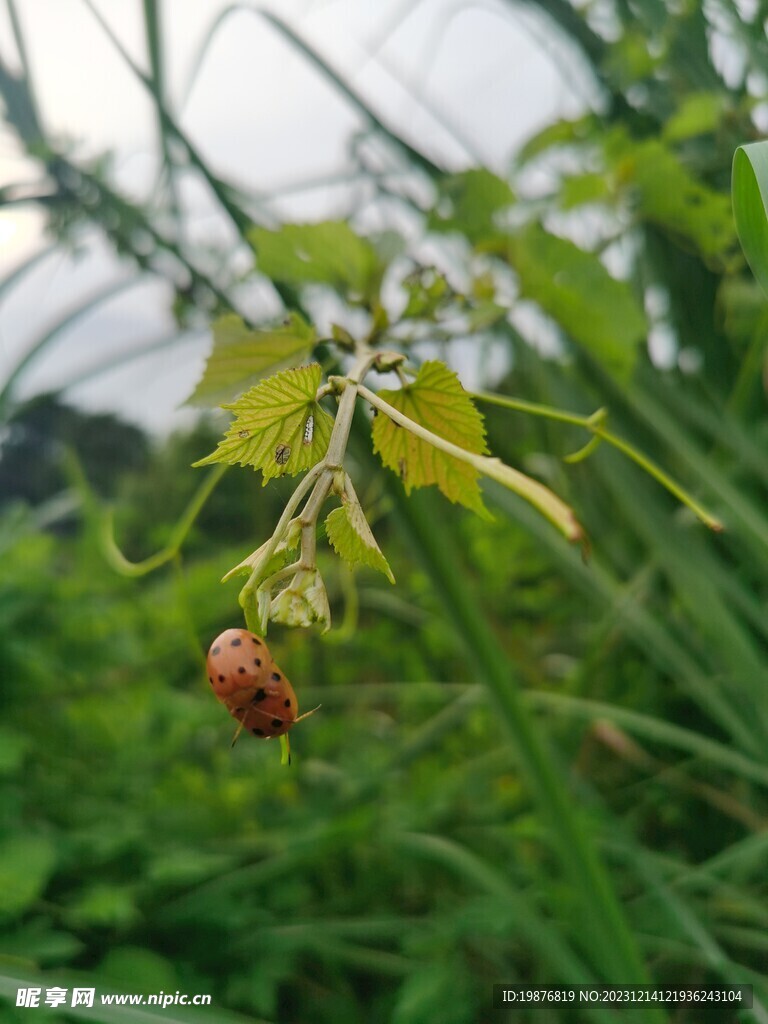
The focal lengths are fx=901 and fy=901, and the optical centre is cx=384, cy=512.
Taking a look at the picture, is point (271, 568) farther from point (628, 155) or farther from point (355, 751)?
point (355, 751)

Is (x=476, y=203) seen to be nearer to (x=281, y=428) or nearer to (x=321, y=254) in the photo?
(x=321, y=254)

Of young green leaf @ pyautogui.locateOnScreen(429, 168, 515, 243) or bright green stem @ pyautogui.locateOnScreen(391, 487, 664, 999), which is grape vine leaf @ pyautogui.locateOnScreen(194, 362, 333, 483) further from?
young green leaf @ pyautogui.locateOnScreen(429, 168, 515, 243)

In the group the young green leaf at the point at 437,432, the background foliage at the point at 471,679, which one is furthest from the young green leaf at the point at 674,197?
the young green leaf at the point at 437,432

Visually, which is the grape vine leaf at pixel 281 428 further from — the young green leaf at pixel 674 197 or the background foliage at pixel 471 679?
the young green leaf at pixel 674 197

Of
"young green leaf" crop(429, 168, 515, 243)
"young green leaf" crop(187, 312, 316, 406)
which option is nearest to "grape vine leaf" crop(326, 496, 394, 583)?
"young green leaf" crop(187, 312, 316, 406)

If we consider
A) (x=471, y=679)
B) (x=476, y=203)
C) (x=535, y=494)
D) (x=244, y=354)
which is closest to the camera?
(x=535, y=494)

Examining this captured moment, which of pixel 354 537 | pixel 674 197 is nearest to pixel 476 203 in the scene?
pixel 674 197
